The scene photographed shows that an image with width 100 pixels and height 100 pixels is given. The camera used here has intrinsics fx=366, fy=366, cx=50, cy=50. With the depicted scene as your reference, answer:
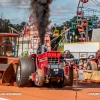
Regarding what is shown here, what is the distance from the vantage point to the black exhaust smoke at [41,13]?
16.9m

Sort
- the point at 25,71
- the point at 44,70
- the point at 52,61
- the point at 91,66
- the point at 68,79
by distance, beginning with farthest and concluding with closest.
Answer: the point at 91,66 < the point at 68,79 < the point at 25,71 < the point at 52,61 < the point at 44,70

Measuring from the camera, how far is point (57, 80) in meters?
14.7

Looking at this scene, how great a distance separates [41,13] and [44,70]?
14.0ft

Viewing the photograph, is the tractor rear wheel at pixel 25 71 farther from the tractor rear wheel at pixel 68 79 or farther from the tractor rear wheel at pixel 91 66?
the tractor rear wheel at pixel 91 66

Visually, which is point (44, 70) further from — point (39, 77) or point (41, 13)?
point (41, 13)

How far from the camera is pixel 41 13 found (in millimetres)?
17344

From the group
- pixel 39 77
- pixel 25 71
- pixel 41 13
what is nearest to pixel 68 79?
pixel 39 77

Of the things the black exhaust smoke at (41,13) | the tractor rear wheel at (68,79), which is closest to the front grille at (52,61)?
the tractor rear wheel at (68,79)

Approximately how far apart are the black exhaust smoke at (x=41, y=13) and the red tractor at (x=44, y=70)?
2069 mm

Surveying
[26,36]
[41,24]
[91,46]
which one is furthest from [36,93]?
[26,36]

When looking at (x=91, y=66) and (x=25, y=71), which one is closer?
(x=25, y=71)

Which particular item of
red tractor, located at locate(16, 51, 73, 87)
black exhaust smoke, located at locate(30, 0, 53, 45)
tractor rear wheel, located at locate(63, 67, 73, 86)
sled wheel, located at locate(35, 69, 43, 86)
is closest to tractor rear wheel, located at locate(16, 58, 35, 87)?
red tractor, located at locate(16, 51, 73, 87)

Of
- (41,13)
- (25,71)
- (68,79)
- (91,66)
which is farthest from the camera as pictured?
(91,66)

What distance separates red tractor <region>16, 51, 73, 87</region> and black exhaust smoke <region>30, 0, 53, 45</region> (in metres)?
2.07
